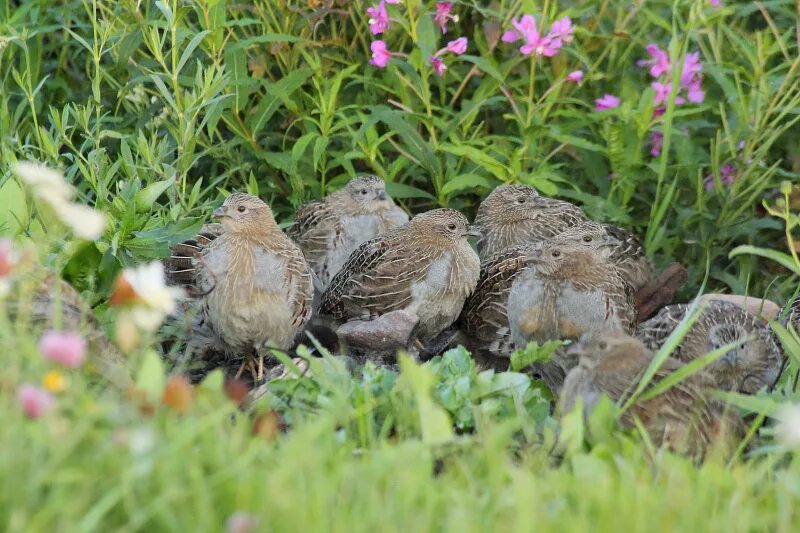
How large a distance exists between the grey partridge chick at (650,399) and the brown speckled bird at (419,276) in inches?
67.8

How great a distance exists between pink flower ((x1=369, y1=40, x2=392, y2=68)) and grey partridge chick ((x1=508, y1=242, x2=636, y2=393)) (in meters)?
1.51

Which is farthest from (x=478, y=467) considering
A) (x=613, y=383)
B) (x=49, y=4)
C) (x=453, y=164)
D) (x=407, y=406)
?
(x=49, y=4)

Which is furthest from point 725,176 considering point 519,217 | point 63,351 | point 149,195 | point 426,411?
point 63,351

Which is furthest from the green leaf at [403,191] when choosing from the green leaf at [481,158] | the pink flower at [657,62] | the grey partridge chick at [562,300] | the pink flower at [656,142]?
the pink flower at [657,62]

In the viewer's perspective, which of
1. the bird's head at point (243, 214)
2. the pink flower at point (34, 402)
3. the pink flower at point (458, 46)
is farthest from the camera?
the pink flower at point (458, 46)

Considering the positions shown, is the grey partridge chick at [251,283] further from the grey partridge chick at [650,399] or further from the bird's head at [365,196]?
the grey partridge chick at [650,399]

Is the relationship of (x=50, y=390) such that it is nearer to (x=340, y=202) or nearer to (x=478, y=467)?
(x=478, y=467)

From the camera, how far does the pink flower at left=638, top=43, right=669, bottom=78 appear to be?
7.46 meters

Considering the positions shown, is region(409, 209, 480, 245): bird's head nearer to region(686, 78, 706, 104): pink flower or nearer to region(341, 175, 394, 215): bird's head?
region(341, 175, 394, 215): bird's head

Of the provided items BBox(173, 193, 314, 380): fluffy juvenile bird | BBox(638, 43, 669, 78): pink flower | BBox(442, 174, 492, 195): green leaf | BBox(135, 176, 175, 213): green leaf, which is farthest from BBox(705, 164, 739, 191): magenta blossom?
BBox(135, 176, 175, 213): green leaf

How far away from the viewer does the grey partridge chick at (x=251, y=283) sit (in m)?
6.16

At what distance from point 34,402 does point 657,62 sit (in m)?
5.20

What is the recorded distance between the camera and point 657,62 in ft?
24.7

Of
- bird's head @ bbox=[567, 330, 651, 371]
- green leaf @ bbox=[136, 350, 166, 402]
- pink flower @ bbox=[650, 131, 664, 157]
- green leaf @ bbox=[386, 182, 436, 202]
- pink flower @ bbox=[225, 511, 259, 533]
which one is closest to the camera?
pink flower @ bbox=[225, 511, 259, 533]
